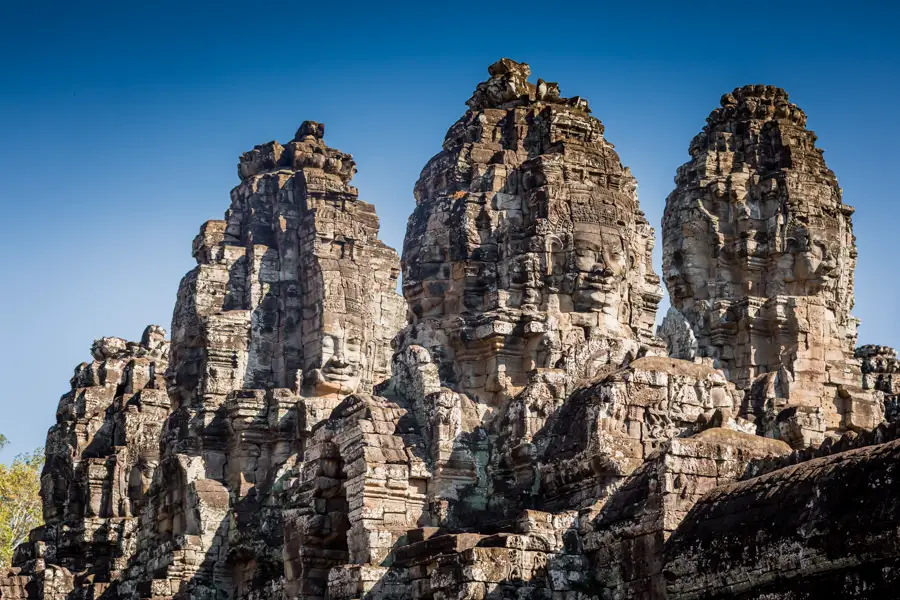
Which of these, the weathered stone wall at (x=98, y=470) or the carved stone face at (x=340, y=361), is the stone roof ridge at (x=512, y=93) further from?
the weathered stone wall at (x=98, y=470)

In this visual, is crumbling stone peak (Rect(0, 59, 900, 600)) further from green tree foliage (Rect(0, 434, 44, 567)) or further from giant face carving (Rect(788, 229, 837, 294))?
green tree foliage (Rect(0, 434, 44, 567))

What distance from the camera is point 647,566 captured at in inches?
861

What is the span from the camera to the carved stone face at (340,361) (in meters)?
37.5

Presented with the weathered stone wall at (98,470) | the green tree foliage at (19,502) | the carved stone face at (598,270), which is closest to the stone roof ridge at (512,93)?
the carved stone face at (598,270)

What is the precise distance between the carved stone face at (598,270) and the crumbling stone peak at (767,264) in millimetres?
5670

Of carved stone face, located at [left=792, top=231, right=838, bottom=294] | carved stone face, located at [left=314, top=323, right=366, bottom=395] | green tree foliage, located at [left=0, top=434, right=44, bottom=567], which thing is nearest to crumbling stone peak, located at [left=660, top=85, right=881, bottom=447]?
carved stone face, located at [left=792, top=231, right=838, bottom=294]

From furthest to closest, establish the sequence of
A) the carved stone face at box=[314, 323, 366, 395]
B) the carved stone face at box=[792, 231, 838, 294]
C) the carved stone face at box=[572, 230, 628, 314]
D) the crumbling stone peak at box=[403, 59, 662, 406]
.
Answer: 1. the carved stone face at box=[314, 323, 366, 395]
2. the carved stone face at box=[792, 231, 838, 294]
3. the carved stone face at box=[572, 230, 628, 314]
4. the crumbling stone peak at box=[403, 59, 662, 406]

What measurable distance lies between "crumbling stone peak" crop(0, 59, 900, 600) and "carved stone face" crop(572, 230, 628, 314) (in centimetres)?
4

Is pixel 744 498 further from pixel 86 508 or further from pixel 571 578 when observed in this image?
pixel 86 508

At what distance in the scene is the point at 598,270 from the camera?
2928 centimetres

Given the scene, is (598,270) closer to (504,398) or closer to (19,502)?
(504,398)

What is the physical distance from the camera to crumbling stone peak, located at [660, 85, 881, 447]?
36147mm

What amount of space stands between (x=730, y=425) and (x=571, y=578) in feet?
12.0

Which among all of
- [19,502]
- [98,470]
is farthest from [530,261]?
[19,502]
